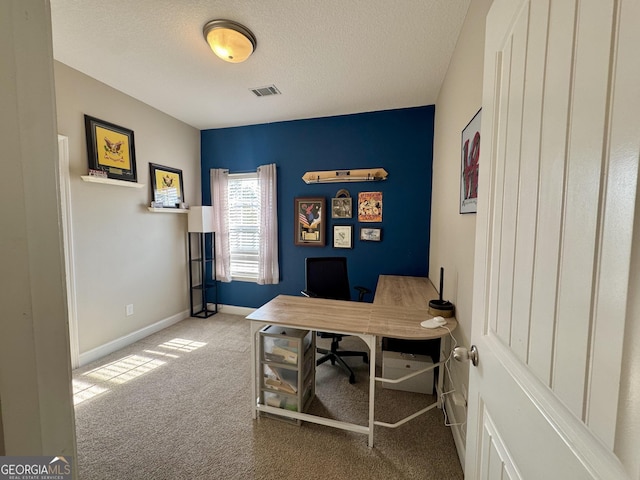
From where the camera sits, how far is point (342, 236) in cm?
334

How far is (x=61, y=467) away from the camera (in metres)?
0.45

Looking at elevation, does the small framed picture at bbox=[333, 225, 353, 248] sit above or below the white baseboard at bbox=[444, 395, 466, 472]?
above

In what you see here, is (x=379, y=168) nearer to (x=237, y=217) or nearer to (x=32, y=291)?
(x=237, y=217)

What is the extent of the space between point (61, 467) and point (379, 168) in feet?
10.6

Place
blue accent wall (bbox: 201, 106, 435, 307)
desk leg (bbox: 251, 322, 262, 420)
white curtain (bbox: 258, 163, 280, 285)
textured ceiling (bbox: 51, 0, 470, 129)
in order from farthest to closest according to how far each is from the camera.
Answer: white curtain (bbox: 258, 163, 280, 285) → blue accent wall (bbox: 201, 106, 435, 307) → desk leg (bbox: 251, 322, 262, 420) → textured ceiling (bbox: 51, 0, 470, 129)

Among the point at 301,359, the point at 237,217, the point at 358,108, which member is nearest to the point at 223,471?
the point at 301,359

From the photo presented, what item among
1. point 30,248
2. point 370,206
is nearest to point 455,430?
point 30,248

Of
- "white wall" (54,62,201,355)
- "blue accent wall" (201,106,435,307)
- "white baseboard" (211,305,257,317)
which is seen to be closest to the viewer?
"white wall" (54,62,201,355)

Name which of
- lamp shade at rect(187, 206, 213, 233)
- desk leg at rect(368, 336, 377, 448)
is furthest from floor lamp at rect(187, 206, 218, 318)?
desk leg at rect(368, 336, 377, 448)

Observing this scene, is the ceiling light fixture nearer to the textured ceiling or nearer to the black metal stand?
the textured ceiling

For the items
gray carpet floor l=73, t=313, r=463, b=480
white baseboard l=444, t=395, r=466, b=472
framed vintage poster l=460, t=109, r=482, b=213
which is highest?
framed vintage poster l=460, t=109, r=482, b=213

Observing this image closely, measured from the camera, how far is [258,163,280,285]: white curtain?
350cm

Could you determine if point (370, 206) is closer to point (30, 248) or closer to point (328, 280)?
point (328, 280)

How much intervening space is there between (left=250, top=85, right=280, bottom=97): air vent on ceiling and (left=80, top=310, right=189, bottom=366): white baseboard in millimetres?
3042
